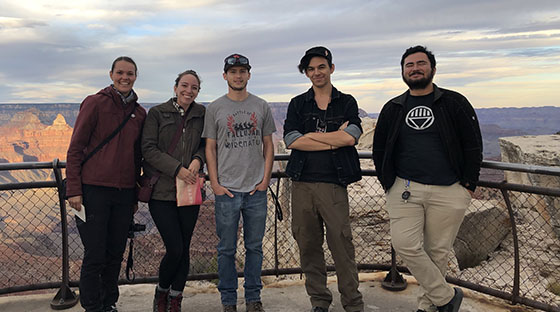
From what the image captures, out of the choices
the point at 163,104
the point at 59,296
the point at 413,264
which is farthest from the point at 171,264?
the point at 413,264

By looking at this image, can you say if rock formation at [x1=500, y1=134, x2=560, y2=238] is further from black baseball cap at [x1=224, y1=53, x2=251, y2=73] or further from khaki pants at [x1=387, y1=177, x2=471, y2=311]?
black baseball cap at [x1=224, y1=53, x2=251, y2=73]

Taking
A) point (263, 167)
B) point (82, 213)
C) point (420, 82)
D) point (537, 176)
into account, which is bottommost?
point (537, 176)

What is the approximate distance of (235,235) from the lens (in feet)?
11.4

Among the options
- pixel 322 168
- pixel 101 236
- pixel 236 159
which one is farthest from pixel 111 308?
pixel 322 168

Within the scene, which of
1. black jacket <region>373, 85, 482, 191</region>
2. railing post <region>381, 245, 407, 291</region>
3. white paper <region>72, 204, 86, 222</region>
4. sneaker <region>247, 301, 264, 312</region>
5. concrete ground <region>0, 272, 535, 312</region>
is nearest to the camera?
black jacket <region>373, 85, 482, 191</region>

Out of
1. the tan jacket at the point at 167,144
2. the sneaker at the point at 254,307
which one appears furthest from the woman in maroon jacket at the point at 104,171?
the sneaker at the point at 254,307

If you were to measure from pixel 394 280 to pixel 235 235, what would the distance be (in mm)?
1852

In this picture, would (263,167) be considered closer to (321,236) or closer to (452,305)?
(321,236)

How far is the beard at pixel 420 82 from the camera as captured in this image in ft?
10.4

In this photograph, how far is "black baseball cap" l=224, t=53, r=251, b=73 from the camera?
3.34 meters

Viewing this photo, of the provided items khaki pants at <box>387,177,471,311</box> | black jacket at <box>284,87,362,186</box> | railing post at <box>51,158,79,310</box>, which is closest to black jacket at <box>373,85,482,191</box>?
khaki pants at <box>387,177,471,311</box>

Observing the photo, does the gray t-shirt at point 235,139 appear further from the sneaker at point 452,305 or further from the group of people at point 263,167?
the sneaker at point 452,305

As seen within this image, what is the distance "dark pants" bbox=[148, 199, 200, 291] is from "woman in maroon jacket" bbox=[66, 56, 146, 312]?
0.95ft

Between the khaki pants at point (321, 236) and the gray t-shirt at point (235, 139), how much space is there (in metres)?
0.41
